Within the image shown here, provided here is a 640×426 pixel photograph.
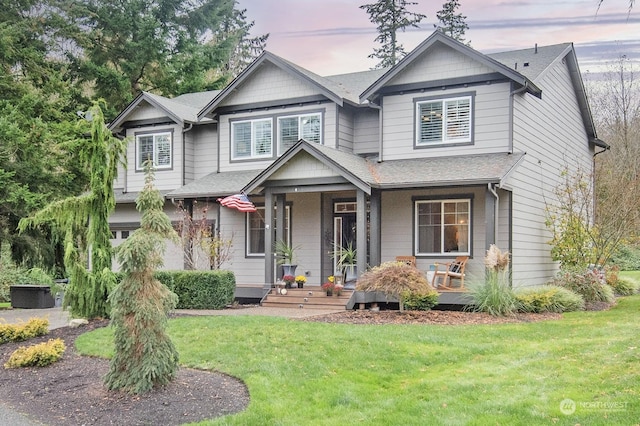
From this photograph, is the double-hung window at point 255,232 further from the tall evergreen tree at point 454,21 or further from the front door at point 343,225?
the tall evergreen tree at point 454,21

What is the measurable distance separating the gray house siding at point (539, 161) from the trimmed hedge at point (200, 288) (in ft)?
24.1

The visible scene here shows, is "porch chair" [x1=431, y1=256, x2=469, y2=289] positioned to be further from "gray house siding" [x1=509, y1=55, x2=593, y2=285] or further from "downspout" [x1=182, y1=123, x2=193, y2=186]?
"downspout" [x1=182, y1=123, x2=193, y2=186]

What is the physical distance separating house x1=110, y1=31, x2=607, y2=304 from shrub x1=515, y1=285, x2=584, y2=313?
1.38 meters

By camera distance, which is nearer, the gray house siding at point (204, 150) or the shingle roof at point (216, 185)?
the shingle roof at point (216, 185)

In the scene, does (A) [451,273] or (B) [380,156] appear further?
(B) [380,156]

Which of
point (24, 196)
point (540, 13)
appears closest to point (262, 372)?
point (540, 13)

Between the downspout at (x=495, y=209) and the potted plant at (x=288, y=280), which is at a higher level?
the downspout at (x=495, y=209)

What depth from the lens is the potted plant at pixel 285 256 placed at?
55.9ft

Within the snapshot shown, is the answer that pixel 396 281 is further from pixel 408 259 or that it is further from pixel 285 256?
pixel 285 256

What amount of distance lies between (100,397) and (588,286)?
12.7 m

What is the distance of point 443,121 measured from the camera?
16.6 meters

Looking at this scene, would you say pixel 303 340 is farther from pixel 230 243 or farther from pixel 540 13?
pixel 230 243

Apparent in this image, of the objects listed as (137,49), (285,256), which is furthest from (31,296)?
(137,49)

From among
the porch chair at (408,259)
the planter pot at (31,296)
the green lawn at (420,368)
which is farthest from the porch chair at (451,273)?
the planter pot at (31,296)
